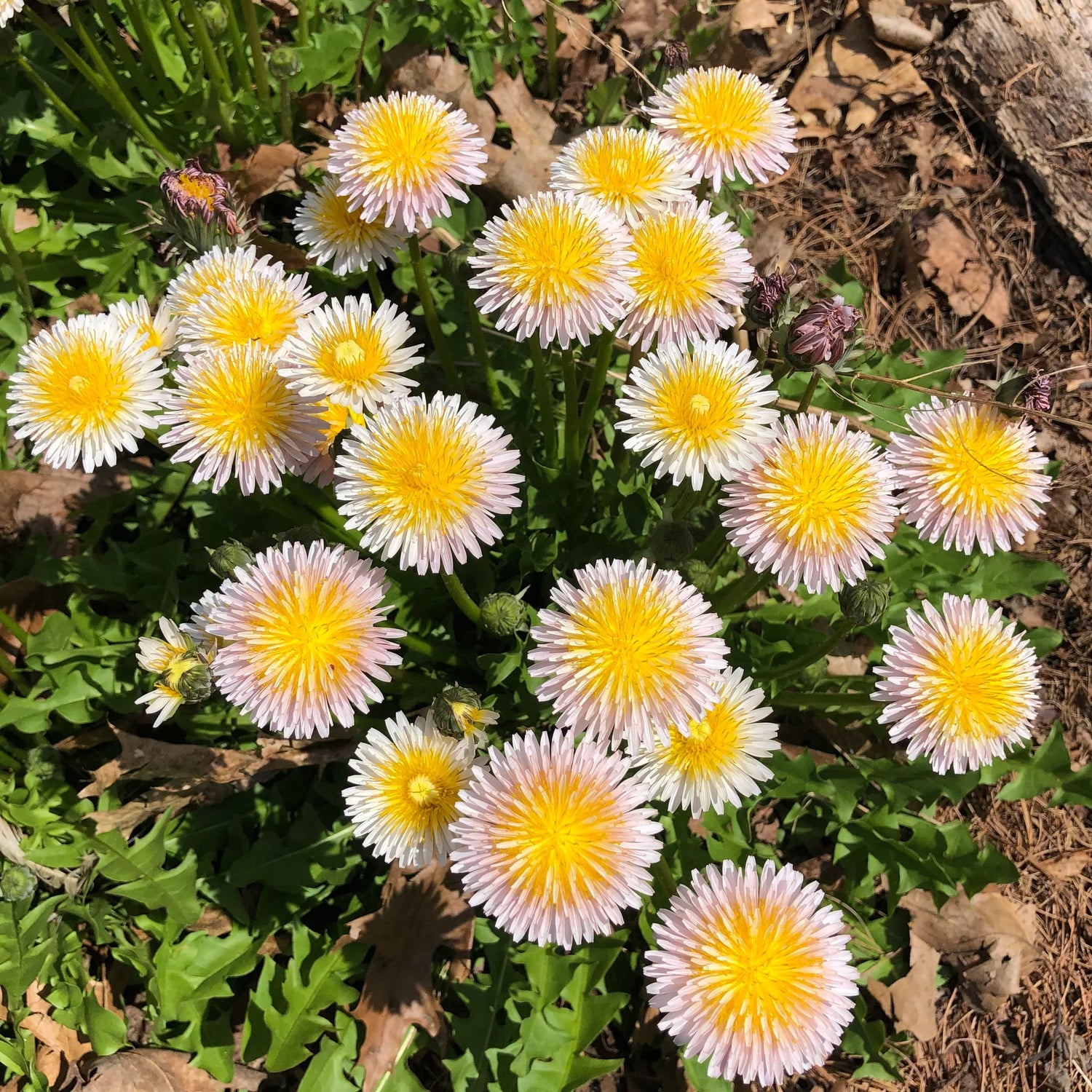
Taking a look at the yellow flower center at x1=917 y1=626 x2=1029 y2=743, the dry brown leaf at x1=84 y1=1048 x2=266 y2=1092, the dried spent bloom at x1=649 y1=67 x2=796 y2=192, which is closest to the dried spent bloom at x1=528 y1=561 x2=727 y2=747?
the yellow flower center at x1=917 y1=626 x2=1029 y2=743

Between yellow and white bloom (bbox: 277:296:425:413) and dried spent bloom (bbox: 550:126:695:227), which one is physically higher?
dried spent bloom (bbox: 550:126:695:227)

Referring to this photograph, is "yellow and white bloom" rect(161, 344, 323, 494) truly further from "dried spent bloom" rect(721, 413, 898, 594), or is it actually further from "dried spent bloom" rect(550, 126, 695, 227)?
"dried spent bloom" rect(721, 413, 898, 594)

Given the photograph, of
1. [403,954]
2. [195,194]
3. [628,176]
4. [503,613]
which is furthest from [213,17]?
[403,954]

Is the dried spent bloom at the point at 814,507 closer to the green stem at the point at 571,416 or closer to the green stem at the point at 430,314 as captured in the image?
the green stem at the point at 571,416

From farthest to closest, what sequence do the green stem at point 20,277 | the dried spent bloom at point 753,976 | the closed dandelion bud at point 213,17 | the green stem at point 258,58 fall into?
1. the closed dandelion bud at point 213,17
2. the green stem at point 258,58
3. the green stem at point 20,277
4. the dried spent bloom at point 753,976

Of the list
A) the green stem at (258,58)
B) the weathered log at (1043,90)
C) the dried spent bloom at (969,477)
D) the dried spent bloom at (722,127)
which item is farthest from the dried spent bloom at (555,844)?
the weathered log at (1043,90)

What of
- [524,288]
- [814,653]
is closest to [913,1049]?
[814,653]
